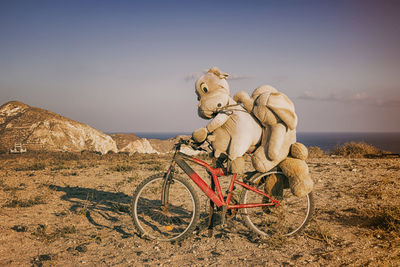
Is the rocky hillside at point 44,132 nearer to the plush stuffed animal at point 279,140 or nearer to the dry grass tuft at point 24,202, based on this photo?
the dry grass tuft at point 24,202

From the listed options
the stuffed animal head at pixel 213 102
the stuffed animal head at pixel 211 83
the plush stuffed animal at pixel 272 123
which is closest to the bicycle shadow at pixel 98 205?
the stuffed animal head at pixel 213 102

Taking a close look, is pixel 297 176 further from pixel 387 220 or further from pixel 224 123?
pixel 387 220

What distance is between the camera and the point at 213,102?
357 centimetres

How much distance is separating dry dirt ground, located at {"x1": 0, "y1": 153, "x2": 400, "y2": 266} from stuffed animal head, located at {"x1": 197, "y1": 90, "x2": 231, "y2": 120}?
2.00m

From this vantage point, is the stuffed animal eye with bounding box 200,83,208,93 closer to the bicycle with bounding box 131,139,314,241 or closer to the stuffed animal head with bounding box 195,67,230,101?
the stuffed animal head with bounding box 195,67,230,101

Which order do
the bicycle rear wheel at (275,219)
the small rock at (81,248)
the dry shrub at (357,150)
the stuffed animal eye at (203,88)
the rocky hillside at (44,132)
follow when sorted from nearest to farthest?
the small rock at (81,248), the stuffed animal eye at (203,88), the bicycle rear wheel at (275,219), the dry shrub at (357,150), the rocky hillside at (44,132)

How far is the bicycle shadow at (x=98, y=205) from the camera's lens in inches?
188

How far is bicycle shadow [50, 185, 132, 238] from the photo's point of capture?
4.76 meters

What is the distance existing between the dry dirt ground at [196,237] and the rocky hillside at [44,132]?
1290 cm

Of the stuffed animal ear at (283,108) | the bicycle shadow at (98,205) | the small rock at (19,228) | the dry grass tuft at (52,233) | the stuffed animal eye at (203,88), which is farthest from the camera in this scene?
the bicycle shadow at (98,205)

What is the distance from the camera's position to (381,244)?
3336mm

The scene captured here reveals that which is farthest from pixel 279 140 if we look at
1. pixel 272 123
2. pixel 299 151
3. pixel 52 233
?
pixel 52 233

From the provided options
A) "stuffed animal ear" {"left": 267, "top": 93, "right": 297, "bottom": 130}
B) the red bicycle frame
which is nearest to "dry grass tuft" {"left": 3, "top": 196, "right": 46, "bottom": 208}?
the red bicycle frame

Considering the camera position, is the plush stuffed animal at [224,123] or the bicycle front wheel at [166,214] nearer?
the plush stuffed animal at [224,123]
